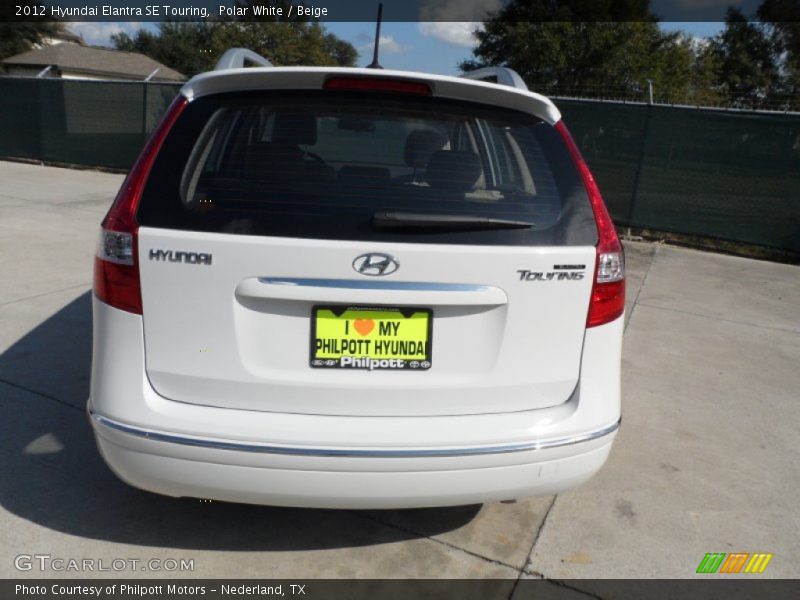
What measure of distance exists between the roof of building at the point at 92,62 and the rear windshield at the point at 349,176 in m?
40.1

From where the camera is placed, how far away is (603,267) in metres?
2.43

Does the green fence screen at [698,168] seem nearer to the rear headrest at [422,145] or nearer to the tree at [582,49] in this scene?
the rear headrest at [422,145]

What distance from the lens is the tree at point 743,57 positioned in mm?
42312

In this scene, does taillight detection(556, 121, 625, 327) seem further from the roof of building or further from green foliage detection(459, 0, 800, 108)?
the roof of building

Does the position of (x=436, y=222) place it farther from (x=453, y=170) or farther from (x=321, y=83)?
(x=321, y=83)

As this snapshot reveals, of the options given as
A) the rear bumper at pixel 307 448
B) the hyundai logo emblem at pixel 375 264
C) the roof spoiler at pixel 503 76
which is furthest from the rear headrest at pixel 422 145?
the rear bumper at pixel 307 448

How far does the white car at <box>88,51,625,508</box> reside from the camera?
2.23 metres

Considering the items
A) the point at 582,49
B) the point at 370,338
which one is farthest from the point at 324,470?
the point at 582,49

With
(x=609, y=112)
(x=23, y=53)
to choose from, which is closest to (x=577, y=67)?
(x=609, y=112)

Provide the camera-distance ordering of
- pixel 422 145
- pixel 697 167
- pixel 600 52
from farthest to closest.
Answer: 1. pixel 600 52
2. pixel 697 167
3. pixel 422 145

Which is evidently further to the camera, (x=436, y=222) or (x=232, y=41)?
(x=232, y=41)

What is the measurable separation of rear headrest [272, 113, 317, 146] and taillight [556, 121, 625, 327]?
2.92 feet

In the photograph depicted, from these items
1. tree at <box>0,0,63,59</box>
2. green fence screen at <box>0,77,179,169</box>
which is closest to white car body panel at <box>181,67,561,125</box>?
green fence screen at <box>0,77,179,169</box>

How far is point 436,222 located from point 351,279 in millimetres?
331
